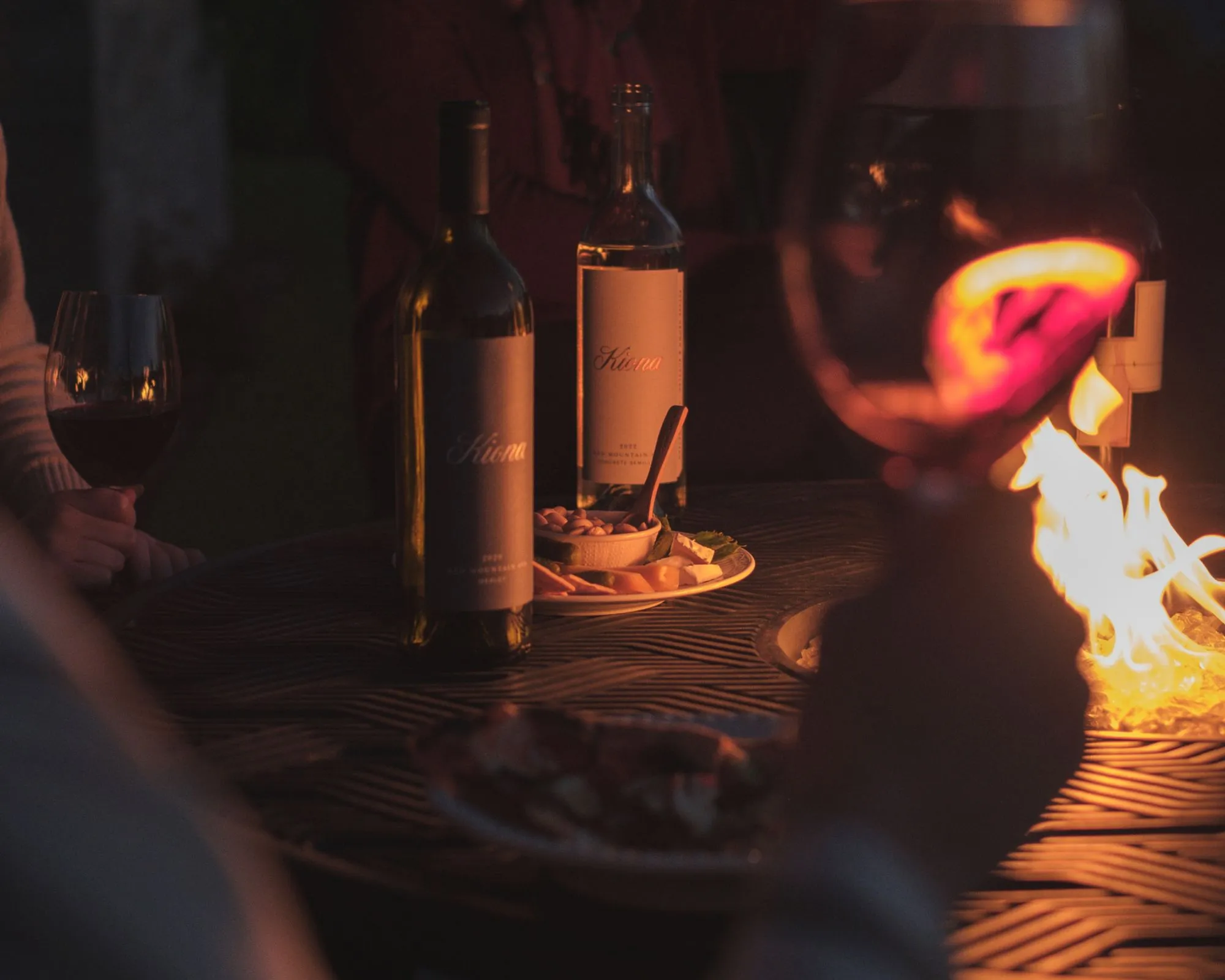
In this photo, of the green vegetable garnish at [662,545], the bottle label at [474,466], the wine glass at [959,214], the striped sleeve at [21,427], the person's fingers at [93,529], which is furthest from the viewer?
the striped sleeve at [21,427]

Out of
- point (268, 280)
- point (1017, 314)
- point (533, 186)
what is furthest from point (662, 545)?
point (268, 280)

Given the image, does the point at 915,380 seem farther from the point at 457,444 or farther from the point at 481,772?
the point at 457,444

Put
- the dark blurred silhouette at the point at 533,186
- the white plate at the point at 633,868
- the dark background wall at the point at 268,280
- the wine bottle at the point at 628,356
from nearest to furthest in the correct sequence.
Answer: the white plate at the point at 633,868 → the wine bottle at the point at 628,356 → the dark blurred silhouette at the point at 533,186 → the dark background wall at the point at 268,280

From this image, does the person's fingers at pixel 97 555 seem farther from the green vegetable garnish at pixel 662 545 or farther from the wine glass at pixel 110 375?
the green vegetable garnish at pixel 662 545

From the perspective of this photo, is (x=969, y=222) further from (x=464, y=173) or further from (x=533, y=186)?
(x=533, y=186)

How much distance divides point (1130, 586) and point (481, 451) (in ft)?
1.95

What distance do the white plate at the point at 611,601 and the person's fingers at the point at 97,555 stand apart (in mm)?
579

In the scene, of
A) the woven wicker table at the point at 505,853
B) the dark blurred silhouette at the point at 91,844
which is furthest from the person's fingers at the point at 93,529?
the dark blurred silhouette at the point at 91,844

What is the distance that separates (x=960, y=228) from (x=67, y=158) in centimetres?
626

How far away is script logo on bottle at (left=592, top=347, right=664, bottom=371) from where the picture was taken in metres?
1.47

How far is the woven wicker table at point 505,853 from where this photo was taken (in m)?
0.70

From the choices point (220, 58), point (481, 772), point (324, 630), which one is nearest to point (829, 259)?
point (481, 772)

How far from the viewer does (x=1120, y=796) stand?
0.86 meters

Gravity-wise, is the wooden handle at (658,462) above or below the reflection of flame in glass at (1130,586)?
above
